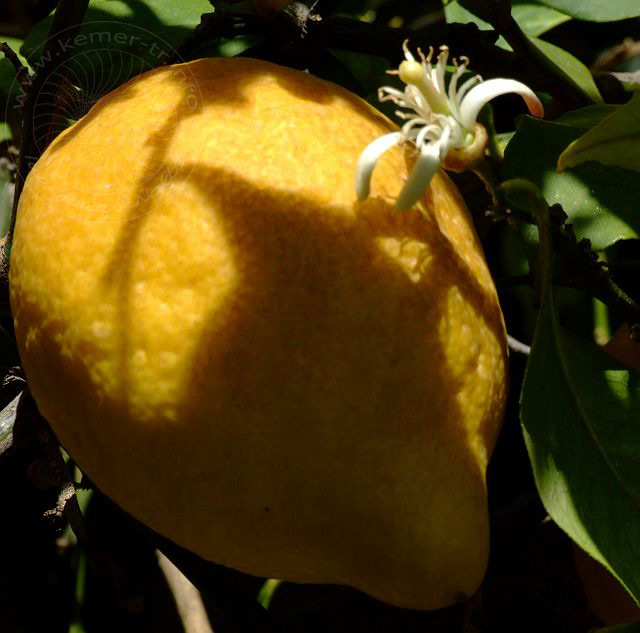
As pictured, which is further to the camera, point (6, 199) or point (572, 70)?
point (6, 199)

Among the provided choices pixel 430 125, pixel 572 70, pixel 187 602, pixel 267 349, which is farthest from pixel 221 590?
pixel 572 70

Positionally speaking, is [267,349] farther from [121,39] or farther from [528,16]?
[528,16]

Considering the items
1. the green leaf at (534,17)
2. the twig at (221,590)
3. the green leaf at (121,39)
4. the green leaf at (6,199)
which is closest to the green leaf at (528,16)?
the green leaf at (534,17)

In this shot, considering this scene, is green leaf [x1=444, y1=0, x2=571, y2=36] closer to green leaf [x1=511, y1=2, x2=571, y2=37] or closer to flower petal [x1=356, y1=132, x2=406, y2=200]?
green leaf [x1=511, y1=2, x2=571, y2=37]

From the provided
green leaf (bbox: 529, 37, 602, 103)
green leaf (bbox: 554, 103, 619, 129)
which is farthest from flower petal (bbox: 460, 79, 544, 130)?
green leaf (bbox: 529, 37, 602, 103)

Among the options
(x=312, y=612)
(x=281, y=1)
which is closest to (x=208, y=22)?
(x=281, y=1)
